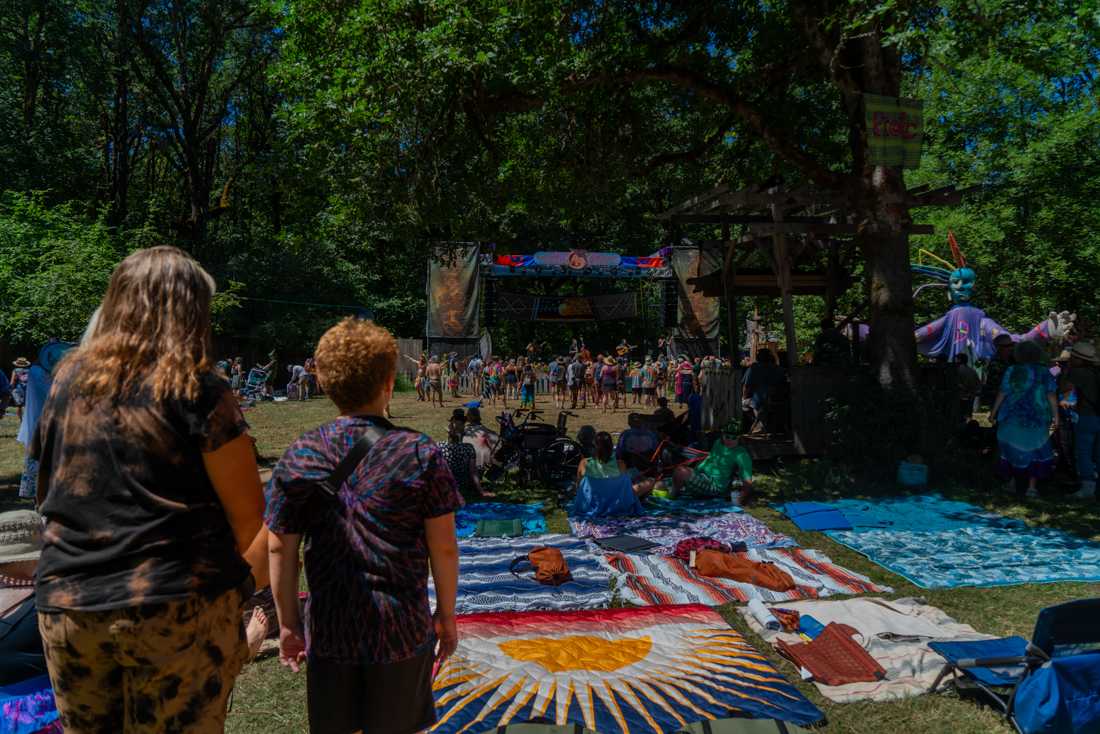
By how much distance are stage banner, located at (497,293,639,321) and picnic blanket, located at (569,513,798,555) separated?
2362cm

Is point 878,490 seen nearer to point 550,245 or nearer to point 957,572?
point 957,572

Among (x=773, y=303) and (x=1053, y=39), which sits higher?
(x=1053, y=39)

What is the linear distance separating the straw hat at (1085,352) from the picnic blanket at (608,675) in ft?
20.5

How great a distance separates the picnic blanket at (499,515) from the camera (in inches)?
283

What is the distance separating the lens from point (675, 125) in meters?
13.9

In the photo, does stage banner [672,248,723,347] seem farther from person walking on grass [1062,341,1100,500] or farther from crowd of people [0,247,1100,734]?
crowd of people [0,247,1100,734]

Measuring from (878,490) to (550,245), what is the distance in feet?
98.7

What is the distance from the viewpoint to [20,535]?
3691 millimetres

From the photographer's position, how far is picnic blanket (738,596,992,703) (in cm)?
376

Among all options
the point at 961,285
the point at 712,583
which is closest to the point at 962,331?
the point at 961,285

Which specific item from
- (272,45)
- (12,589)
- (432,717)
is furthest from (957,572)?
(272,45)

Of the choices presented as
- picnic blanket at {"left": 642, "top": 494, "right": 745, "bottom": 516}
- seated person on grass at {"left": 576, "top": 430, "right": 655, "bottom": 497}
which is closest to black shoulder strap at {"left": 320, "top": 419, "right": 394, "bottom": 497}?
seated person on grass at {"left": 576, "top": 430, "right": 655, "bottom": 497}

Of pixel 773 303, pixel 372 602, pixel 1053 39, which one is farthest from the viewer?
pixel 773 303

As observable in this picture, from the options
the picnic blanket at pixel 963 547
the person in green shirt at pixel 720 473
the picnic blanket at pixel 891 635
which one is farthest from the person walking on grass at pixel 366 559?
the person in green shirt at pixel 720 473
